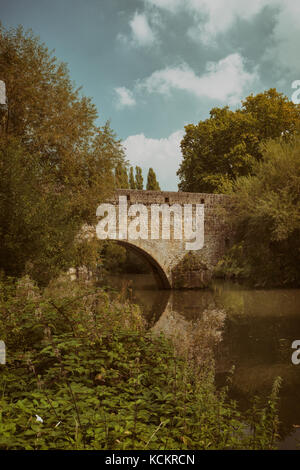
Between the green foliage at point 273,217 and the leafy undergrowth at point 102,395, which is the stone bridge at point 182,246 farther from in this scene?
the leafy undergrowth at point 102,395

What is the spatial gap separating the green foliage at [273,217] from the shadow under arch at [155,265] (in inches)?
134

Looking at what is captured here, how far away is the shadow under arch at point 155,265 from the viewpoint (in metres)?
13.8

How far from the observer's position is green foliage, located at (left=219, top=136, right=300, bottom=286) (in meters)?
12.6

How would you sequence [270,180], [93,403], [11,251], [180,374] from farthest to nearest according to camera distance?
[270,180] → [11,251] → [180,374] → [93,403]

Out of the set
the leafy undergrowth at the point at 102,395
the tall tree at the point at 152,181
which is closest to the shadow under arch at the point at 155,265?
the leafy undergrowth at the point at 102,395

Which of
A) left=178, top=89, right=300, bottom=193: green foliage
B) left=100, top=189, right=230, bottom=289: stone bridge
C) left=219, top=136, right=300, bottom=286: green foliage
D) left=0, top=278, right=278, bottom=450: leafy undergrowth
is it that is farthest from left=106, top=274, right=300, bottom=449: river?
left=178, top=89, right=300, bottom=193: green foliage

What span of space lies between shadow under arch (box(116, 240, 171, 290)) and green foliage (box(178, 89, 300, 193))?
582 centimetres

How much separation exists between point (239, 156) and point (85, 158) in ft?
35.7

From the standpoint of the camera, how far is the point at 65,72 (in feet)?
32.6

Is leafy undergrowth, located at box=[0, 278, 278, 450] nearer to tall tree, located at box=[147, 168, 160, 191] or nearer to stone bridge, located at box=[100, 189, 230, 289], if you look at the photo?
stone bridge, located at box=[100, 189, 230, 289]

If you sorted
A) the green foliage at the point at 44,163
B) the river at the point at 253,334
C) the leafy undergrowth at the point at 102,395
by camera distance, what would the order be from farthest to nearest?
the green foliage at the point at 44,163
the river at the point at 253,334
the leafy undergrowth at the point at 102,395
